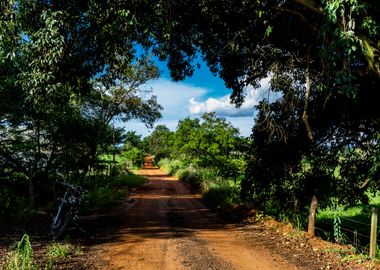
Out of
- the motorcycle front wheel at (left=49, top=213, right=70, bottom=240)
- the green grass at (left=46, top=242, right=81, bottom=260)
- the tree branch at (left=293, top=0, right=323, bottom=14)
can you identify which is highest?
the tree branch at (left=293, top=0, right=323, bottom=14)

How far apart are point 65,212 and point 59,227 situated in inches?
16.6

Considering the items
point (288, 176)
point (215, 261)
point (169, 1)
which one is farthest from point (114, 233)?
point (169, 1)

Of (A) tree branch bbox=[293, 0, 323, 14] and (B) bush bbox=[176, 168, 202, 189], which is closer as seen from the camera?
(A) tree branch bbox=[293, 0, 323, 14]

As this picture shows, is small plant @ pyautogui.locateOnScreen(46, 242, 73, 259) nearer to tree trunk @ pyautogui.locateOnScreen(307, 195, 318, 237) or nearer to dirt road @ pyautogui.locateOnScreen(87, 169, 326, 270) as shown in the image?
dirt road @ pyautogui.locateOnScreen(87, 169, 326, 270)

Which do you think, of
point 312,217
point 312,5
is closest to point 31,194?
point 312,217

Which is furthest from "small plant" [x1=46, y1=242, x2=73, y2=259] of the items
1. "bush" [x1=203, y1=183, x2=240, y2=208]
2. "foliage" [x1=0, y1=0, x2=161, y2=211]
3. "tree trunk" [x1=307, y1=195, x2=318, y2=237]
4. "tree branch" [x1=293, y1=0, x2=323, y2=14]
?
"bush" [x1=203, y1=183, x2=240, y2=208]

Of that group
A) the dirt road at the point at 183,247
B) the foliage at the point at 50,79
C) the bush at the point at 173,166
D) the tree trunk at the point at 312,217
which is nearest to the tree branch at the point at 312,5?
the foliage at the point at 50,79

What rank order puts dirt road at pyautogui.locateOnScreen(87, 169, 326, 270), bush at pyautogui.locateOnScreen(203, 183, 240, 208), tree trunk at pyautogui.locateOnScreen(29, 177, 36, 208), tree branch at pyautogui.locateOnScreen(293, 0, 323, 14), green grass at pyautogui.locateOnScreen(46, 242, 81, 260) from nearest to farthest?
tree branch at pyautogui.locateOnScreen(293, 0, 323, 14), dirt road at pyautogui.locateOnScreen(87, 169, 326, 270), green grass at pyautogui.locateOnScreen(46, 242, 81, 260), tree trunk at pyautogui.locateOnScreen(29, 177, 36, 208), bush at pyautogui.locateOnScreen(203, 183, 240, 208)

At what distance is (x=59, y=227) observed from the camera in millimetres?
10703

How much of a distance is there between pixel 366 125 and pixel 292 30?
10.9 ft

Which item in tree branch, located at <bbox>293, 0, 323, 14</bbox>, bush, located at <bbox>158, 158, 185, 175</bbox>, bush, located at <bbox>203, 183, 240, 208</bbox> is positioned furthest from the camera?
bush, located at <bbox>158, 158, 185, 175</bbox>

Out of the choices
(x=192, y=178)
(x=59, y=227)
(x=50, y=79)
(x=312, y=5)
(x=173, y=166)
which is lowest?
(x=59, y=227)

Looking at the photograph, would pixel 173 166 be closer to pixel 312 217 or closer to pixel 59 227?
pixel 312 217

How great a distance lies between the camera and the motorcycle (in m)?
10.6
